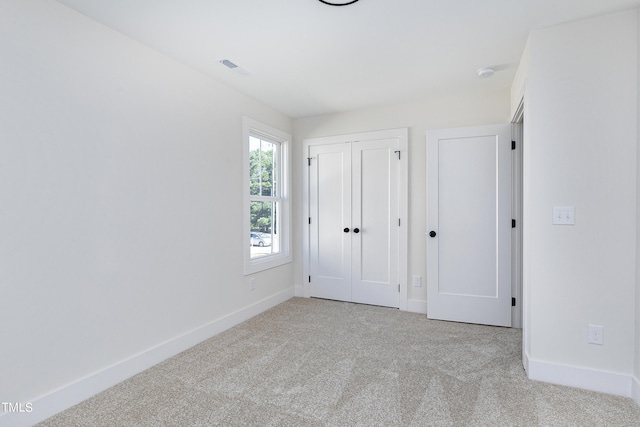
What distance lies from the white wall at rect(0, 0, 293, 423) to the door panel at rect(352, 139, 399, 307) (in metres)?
1.70

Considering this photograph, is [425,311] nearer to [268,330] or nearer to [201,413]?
[268,330]

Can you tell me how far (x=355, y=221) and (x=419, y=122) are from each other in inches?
53.5

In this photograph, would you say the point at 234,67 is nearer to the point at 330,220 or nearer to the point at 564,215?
the point at 330,220

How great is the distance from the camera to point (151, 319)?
244 centimetres

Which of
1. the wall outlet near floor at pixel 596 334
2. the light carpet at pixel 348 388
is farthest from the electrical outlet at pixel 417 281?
the wall outlet near floor at pixel 596 334

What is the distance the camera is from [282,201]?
13.9 ft

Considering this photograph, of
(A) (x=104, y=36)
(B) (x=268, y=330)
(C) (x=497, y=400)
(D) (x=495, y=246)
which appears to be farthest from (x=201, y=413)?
(D) (x=495, y=246)

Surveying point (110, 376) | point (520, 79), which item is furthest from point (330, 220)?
point (110, 376)

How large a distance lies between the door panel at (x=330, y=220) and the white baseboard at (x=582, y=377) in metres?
2.20

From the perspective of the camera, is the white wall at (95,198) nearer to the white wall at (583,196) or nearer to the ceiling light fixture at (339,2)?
the ceiling light fixture at (339,2)

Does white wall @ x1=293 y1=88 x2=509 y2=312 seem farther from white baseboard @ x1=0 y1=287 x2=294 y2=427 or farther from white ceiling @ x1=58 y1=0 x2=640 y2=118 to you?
white baseboard @ x1=0 y1=287 x2=294 y2=427

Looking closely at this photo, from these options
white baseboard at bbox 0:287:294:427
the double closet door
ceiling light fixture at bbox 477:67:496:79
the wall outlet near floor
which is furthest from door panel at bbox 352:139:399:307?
the wall outlet near floor

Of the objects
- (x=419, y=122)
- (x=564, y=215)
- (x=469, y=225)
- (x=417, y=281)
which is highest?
(x=419, y=122)

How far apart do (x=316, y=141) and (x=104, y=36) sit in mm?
2487
